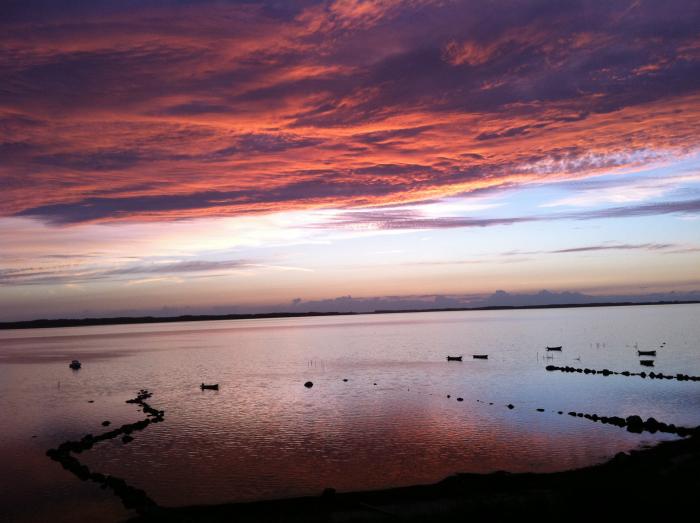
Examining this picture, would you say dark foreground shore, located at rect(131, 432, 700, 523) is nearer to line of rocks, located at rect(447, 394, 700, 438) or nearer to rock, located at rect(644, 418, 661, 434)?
line of rocks, located at rect(447, 394, 700, 438)

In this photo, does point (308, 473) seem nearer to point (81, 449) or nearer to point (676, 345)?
point (81, 449)

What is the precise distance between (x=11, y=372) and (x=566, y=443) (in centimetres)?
8126

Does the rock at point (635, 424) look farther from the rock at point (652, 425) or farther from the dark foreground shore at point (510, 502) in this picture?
the dark foreground shore at point (510, 502)

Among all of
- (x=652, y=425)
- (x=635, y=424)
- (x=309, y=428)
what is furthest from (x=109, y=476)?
(x=652, y=425)

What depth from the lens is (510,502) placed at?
2017 centimetres

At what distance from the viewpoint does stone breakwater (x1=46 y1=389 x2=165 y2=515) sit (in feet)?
77.5

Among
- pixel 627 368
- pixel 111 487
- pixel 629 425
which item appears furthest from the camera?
pixel 627 368

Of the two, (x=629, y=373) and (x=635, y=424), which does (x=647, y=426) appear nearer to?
(x=635, y=424)

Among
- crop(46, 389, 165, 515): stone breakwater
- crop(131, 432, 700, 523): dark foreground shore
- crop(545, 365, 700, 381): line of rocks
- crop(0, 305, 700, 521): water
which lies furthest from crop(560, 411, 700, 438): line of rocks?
crop(46, 389, 165, 515): stone breakwater

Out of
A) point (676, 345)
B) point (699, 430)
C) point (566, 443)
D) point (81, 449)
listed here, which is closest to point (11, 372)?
point (81, 449)

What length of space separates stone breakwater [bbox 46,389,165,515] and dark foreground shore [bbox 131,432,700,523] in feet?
7.28

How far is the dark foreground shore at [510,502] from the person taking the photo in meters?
19.5

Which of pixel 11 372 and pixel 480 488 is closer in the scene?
pixel 480 488

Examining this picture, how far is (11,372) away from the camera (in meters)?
83.9
